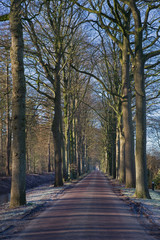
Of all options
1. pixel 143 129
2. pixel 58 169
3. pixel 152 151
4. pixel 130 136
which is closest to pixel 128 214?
pixel 143 129

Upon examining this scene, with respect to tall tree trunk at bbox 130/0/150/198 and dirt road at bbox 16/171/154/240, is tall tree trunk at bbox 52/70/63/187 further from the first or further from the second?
dirt road at bbox 16/171/154/240

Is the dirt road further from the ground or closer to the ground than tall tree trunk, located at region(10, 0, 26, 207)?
closer to the ground

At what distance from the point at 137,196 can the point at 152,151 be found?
29.7 metres

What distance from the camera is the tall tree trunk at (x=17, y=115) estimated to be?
34.8 feet

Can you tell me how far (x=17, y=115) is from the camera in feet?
35.8

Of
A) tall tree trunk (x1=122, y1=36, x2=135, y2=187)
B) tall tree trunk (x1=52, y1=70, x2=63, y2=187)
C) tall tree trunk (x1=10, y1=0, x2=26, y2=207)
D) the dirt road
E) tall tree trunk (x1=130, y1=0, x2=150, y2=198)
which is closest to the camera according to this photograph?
the dirt road

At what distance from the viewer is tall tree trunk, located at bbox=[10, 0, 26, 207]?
1060 cm

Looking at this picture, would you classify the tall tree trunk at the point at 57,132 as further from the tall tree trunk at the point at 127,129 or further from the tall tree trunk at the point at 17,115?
the tall tree trunk at the point at 17,115

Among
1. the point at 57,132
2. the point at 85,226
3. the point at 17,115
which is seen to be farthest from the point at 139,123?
the point at 57,132

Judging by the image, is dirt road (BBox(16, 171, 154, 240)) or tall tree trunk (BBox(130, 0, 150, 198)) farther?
tall tree trunk (BBox(130, 0, 150, 198))

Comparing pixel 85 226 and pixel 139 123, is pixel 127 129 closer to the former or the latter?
pixel 139 123

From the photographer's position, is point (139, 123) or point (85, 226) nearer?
point (85, 226)

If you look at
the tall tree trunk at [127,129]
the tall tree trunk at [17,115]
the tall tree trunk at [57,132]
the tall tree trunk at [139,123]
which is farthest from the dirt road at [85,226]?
the tall tree trunk at [57,132]

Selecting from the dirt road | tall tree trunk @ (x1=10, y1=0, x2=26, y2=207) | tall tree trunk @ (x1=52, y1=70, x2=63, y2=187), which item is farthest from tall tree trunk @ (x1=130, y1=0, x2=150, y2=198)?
tall tree trunk @ (x1=52, y1=70, x2=63, y2=187)
